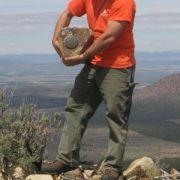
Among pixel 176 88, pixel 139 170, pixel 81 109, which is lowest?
pixel 176 88

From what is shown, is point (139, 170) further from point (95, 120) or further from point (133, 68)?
point (95, 120)

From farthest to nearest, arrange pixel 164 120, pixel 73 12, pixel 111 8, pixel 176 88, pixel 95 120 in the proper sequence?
1. pixel 176 88
2. pixel 164 120
3. pixel 95 120
4. pixel 73 12
5. pixel 111 8

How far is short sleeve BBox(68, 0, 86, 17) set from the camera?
7.09 meters

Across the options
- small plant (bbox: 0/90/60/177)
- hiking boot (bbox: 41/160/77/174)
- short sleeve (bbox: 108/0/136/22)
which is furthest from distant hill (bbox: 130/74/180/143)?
short sleeve (bbox: 108/0/136/22)

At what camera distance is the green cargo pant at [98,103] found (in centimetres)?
700

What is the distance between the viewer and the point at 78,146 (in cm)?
743

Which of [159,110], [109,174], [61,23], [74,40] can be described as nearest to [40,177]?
[109,174]

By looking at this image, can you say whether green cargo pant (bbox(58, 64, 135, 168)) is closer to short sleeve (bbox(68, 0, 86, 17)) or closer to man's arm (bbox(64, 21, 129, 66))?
man's arm (bbox(64, 21, 129, 66))

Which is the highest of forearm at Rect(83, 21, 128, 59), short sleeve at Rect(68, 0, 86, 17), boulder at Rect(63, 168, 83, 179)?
short sleeve at Rect(68, 0, 86, 17)

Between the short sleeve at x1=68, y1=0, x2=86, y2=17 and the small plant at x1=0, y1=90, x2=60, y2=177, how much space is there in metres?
1.87

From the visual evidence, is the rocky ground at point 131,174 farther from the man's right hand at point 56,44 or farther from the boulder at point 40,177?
the man's right hand at point 56,44

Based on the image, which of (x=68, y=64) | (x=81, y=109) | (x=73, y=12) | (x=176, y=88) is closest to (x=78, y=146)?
(x=81, y=109)

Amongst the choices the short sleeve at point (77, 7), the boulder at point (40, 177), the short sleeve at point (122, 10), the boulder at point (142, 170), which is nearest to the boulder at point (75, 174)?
the boulder at point (40, 177)

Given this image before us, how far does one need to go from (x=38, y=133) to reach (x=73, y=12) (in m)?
2.23
